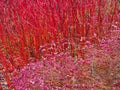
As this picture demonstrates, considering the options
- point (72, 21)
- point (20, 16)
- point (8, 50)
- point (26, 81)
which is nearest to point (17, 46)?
point (8, 50)

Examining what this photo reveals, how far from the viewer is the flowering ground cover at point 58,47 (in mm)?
2664

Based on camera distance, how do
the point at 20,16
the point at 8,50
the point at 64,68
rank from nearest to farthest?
1. the point at 64,68
2. the point at 20,16
3. the point at 8,50

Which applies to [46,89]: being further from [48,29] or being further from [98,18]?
[98,18]

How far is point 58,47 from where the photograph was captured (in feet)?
11.3

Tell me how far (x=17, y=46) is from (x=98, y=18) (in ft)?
3.70

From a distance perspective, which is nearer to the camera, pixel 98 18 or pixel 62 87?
pixel 62 87

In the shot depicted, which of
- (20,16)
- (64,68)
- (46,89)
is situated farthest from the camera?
(20,16)

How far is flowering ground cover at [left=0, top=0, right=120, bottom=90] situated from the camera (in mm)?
2664

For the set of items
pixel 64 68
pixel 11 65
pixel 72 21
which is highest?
pixel 72 21

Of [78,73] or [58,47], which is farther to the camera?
[58,47]

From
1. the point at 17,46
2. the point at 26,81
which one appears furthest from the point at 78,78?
the point at 17,46

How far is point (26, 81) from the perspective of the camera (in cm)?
263

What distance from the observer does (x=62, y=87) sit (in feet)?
8.39

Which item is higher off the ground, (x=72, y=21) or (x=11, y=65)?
(x=72, y=21)
